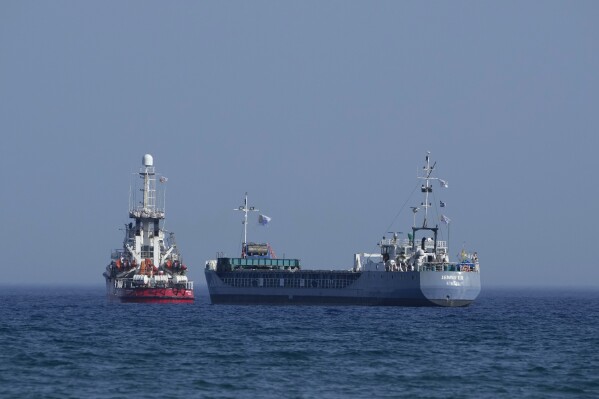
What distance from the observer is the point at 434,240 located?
145 meters

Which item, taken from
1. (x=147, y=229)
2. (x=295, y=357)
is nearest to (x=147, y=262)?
(x=147, y=229)

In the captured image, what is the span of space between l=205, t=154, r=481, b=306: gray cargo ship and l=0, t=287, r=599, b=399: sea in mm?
19710

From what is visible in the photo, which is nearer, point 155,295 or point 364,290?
point 364,290

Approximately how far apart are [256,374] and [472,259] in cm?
8141

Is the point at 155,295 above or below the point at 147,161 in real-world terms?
below

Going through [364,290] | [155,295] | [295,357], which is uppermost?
[364,290]

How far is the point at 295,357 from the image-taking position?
74.9m

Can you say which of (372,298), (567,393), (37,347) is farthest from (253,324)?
(567,393)

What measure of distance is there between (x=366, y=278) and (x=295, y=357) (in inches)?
2946

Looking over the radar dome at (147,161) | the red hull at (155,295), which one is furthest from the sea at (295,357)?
the radar dome at (147,161)

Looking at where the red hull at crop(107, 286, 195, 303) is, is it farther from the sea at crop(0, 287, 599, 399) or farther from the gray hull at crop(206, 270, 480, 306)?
the sea at crop(0, 287, 599, 399)

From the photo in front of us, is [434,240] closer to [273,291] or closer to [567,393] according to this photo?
[273,291]

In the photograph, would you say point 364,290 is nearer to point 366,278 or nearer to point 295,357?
point 366,278

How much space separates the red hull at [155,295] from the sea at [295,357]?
108ft
